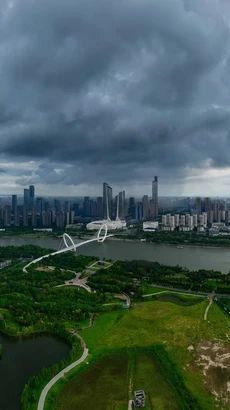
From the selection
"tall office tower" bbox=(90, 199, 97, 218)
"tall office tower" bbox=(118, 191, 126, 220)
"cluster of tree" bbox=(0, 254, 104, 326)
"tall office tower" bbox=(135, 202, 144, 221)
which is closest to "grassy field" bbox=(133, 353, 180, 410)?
"cluster of tree" bbox=(0, 254, 104, 326)

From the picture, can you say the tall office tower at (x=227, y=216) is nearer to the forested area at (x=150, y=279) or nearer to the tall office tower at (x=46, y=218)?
the tall office tower at (x=46, y=218)

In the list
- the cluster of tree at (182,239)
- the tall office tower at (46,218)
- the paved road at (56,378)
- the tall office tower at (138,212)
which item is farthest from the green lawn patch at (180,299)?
the tall office tower at (138,212)

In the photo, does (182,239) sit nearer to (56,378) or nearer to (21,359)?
(21,359)

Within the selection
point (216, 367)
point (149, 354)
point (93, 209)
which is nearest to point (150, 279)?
point (149, 354)

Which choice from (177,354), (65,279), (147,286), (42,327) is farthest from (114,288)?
(177,354)

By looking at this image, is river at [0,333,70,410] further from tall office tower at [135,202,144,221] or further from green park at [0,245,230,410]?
tall office tower at [135,202,144,221]
